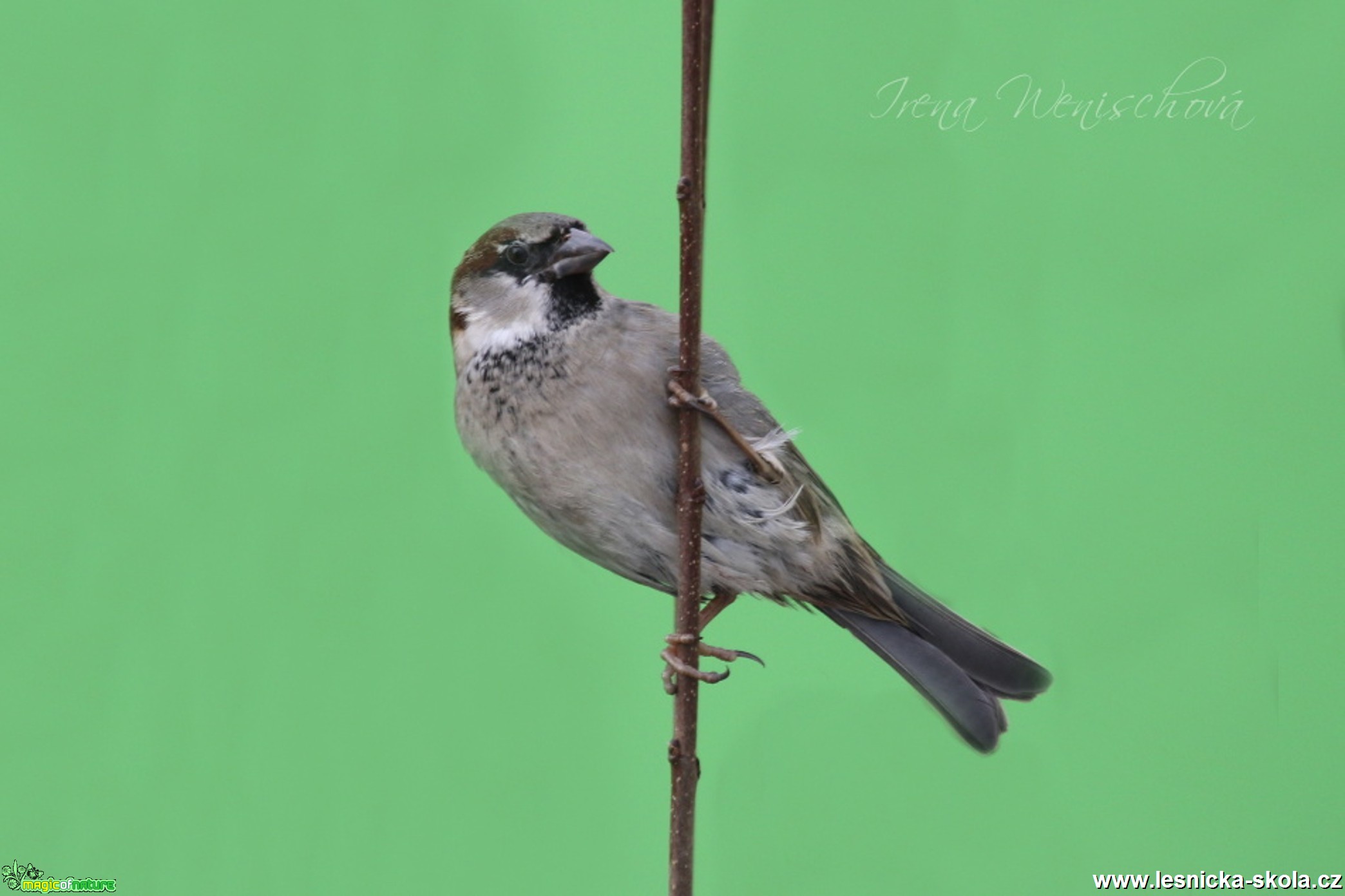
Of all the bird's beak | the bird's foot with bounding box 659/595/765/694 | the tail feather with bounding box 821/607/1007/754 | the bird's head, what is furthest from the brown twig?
the tail feather with bounding box 821/607/1007/754

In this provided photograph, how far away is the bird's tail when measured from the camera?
8.59 feet

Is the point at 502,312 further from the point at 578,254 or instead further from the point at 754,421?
the point at 754,421

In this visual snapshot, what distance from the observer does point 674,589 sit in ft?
8.48

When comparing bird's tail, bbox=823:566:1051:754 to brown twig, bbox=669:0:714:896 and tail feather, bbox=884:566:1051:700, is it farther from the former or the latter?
brown twig, bbox=669:0:714:896

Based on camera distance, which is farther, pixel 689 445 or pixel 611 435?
pixel 611 435

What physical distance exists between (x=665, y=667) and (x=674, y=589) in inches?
9.9

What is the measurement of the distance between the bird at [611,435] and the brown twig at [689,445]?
136mm

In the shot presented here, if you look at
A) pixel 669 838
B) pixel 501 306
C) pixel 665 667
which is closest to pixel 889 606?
pixel 665 667

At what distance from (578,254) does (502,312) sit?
0.72 feet

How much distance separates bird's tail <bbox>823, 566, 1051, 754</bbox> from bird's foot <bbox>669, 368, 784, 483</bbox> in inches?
17.5

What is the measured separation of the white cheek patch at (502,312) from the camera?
2.42 m

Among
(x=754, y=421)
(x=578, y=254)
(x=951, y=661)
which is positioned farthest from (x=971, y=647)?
(x=578, y=254)

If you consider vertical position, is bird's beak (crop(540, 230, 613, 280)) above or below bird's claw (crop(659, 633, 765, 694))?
above

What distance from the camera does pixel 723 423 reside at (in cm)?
218
